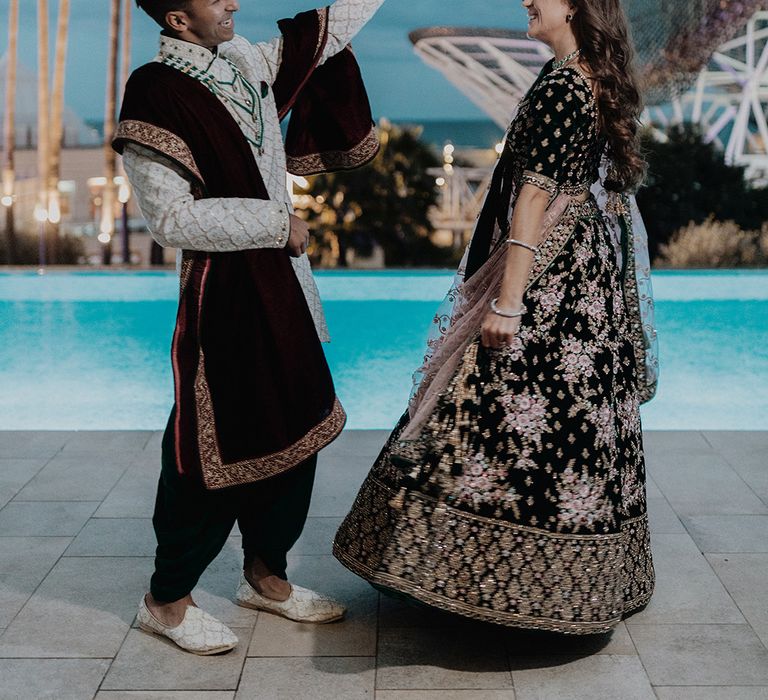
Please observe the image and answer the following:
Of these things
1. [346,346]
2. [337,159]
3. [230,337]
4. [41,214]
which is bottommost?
[41,214]

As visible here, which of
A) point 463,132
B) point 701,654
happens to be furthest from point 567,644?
point 463,132

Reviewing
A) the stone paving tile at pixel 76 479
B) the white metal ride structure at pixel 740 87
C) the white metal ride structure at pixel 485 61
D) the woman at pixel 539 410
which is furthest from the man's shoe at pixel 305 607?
the white metal ride structure at pixel 740 87

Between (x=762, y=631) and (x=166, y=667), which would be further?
(x=762, y=631)

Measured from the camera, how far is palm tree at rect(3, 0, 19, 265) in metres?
12.2

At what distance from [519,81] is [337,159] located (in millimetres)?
14684

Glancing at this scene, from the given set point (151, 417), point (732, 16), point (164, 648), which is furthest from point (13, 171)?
point (164, 648)

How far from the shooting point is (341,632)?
2730 millimetres

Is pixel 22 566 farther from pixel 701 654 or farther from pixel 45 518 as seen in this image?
pixel 701 654

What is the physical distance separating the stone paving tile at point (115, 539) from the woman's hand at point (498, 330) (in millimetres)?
1278

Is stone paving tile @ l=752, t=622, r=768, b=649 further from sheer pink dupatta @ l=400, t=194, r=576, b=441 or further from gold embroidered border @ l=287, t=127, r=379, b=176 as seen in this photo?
gold embroidered border @ l=287, t=127, r=379, b=176

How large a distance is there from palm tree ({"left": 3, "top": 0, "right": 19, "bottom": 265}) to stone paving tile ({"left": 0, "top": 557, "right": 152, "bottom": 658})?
9.83 meters

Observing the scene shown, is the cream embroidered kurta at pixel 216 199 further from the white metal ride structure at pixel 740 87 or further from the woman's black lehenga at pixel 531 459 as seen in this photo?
the white metal ride structure at pixel 740 87

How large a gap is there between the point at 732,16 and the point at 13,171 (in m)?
9.37

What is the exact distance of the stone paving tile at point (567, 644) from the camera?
2623mm
